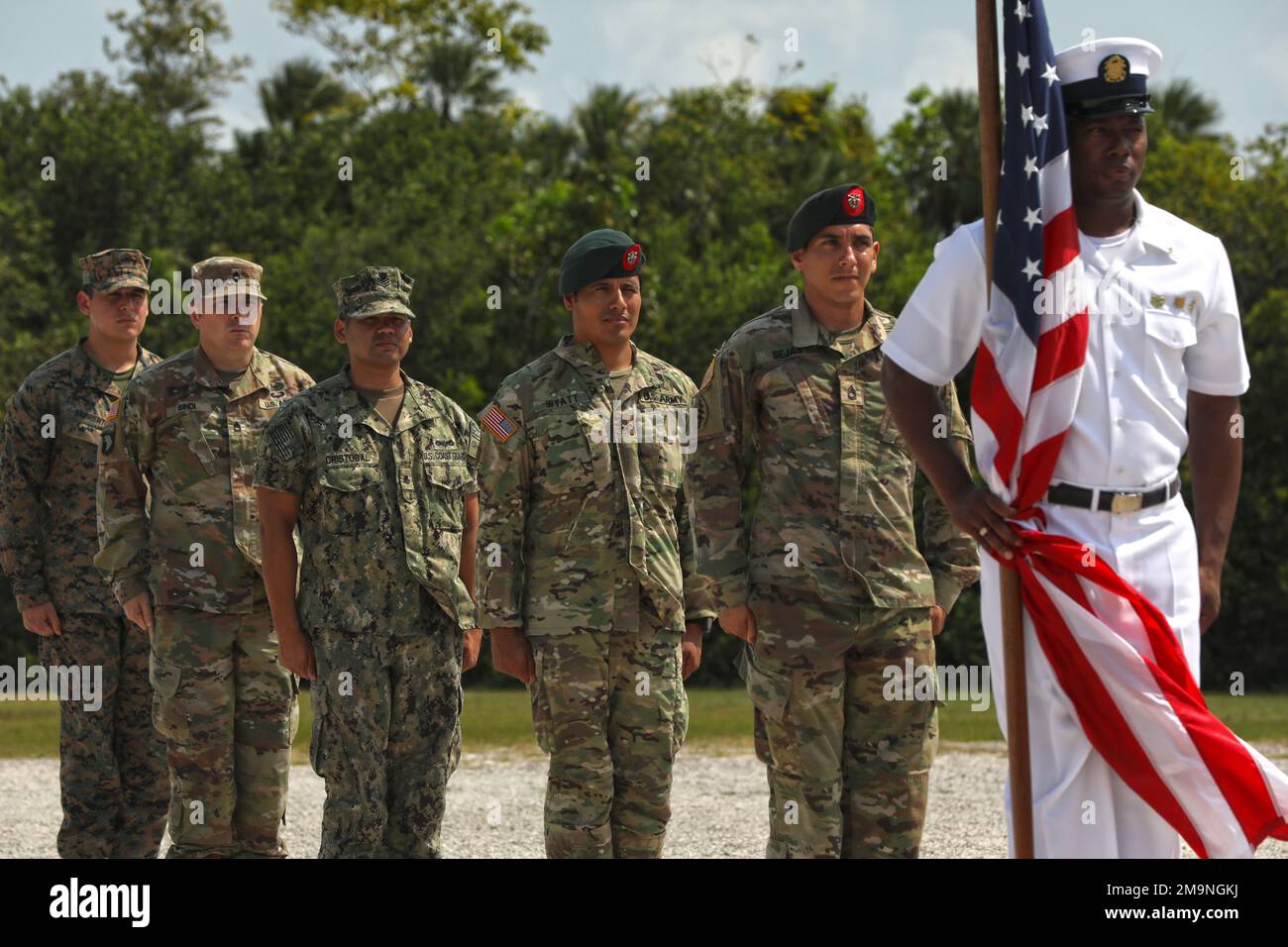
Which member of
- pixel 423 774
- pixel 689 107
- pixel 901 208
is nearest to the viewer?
pixel 423 774

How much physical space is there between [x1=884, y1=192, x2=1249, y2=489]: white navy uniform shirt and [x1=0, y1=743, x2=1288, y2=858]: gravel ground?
414cm

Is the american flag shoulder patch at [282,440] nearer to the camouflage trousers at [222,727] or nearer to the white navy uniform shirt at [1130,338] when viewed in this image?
the camouflage trousers at [222,727]

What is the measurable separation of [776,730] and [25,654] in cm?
2009

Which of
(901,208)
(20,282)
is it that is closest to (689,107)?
(901,208)

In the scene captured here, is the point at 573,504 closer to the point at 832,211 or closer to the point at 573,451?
the point at 573,451

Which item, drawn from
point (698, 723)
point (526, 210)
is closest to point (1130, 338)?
point (698, 723)

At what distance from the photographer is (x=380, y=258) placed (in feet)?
88.6

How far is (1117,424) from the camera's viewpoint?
15.4 ft

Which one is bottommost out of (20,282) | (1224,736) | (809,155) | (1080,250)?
(1224,736)

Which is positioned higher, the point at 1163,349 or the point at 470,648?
the point at 1163,349

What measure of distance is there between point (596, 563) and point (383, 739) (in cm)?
109

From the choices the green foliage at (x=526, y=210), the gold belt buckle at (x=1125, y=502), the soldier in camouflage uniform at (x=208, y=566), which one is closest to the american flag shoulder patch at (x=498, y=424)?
the soldier in camouflage uniform at (x=208, y=566)

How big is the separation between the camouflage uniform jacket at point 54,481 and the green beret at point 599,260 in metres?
2.82
